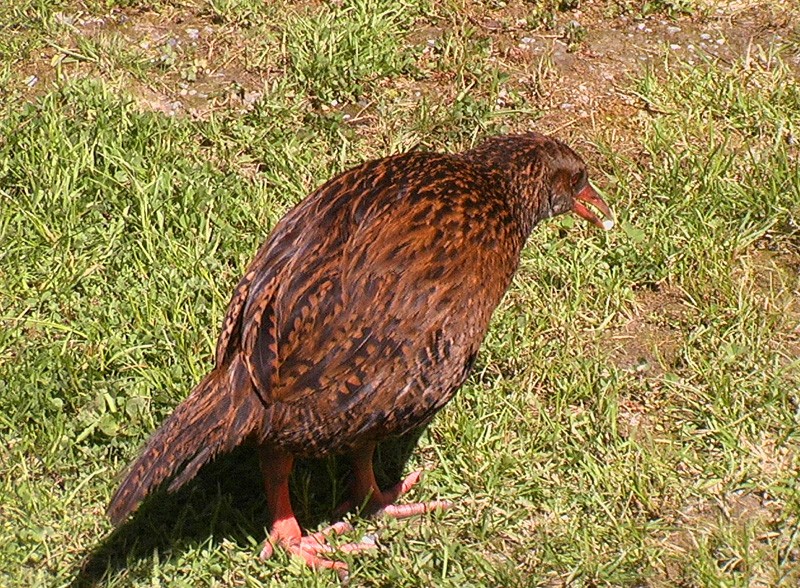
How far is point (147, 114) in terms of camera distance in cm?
515

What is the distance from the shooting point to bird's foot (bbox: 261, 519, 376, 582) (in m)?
3.86

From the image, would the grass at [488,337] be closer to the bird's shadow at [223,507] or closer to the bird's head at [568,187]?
the bird's shadow at [223,507]

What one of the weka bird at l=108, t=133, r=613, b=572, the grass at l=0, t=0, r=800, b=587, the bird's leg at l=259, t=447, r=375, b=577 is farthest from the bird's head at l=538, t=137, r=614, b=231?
the bird's leg at l=259, t=447, r=375, b=577

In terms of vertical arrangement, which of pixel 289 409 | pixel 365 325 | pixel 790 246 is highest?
pixel 365 325

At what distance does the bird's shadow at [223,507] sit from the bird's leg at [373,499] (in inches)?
3.0

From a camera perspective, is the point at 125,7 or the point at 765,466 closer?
the point at 765,466

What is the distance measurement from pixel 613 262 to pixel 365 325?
166 cm

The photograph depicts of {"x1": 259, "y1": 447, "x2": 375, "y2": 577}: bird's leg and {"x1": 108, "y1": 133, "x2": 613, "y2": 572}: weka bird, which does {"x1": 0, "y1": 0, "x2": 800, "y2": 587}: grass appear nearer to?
{"x1": 259, "y1": 447, "x2": 375, "y2": 577}: bird's leg

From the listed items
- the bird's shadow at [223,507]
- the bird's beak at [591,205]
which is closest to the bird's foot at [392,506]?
the bird's shadow at [223,507]

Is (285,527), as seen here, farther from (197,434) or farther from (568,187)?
(568,187)

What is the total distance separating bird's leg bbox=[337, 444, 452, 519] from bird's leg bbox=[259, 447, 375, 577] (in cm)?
15

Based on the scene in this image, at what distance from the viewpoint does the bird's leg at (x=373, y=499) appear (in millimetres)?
4012

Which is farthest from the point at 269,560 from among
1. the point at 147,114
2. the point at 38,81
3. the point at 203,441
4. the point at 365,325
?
the point at 38,81

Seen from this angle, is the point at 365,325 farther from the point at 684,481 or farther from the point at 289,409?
the point at 684,481
